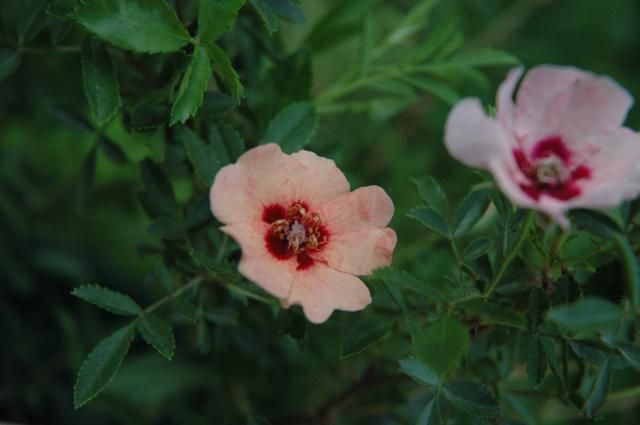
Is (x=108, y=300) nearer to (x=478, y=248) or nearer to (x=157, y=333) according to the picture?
(x=157, y=333)

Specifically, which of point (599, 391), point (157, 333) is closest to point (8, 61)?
point (157, 333)

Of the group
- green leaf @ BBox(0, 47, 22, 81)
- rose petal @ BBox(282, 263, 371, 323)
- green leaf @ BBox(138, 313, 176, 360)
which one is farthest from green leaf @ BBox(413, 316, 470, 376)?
green leaf @ BBox(0, 47, 22, 81)

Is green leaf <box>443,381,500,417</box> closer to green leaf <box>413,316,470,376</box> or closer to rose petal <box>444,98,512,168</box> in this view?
green leaf <box>413,316,470,376</box>

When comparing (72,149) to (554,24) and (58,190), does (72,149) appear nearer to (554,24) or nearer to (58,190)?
(58,190)

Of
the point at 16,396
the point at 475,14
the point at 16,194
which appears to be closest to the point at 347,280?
the point at 16,396

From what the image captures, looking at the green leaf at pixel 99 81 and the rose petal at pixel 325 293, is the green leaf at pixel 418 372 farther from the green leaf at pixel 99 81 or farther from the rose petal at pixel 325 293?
the green leaf at pixel 99 81

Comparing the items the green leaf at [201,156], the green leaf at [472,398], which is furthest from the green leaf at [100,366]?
the green leaf at [472,398]

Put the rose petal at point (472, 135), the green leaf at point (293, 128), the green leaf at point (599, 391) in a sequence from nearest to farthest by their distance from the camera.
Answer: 1. the rose petal at point (472, 135)
2. the green leaf at point (599, 391)
3. the green leaf at point (293, 128)
